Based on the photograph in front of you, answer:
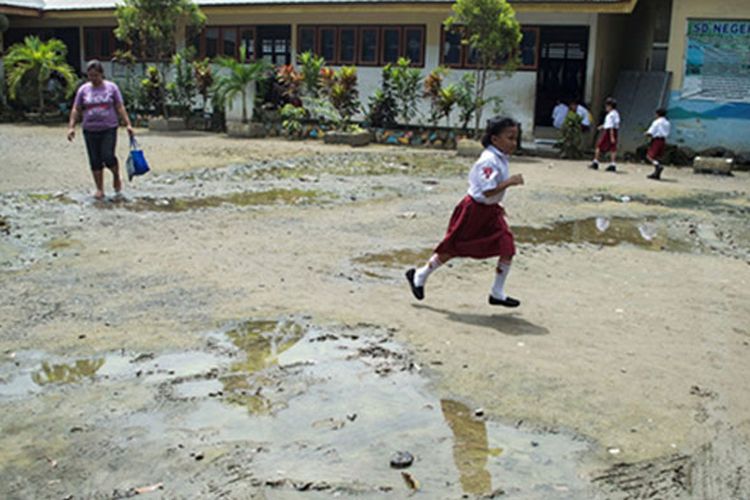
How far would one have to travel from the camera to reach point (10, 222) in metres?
8.98

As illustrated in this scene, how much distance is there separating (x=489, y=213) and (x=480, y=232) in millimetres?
158

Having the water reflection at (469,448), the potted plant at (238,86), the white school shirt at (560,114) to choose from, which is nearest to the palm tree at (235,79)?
the potted plant at (238,86)

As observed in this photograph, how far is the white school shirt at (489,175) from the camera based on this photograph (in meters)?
5.86

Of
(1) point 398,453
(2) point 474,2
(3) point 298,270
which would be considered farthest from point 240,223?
(2) point 474,2

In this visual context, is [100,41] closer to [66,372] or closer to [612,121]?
[612,121]

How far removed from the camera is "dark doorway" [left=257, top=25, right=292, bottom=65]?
73.2 feet

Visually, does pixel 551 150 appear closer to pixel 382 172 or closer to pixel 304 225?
pixel 382 172

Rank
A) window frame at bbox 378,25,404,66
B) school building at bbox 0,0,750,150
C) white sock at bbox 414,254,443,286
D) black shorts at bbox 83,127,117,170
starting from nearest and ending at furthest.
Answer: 1. white sock at bbox 414,254,443,286
2. black shorts at bbox 83,127,117,170
3. school building at bbox 0,0,750,150
4. window frame at bbox 378,25,404,66

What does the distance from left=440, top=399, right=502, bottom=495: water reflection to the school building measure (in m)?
14.5

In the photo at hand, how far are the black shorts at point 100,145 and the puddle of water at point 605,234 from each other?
5040mm

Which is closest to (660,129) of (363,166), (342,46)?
(363,166)

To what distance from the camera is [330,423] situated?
13.9 feet

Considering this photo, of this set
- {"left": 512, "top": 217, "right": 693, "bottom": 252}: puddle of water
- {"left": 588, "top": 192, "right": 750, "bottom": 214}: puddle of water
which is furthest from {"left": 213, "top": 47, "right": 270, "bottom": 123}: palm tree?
{"left": 512, "top": 217, "right": 693, "bottom": 252}: puddle of water

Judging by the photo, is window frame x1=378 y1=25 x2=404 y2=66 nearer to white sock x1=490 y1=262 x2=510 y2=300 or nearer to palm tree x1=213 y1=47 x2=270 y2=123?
palm tree x1=213 y1=47 x2=270 y2=123
